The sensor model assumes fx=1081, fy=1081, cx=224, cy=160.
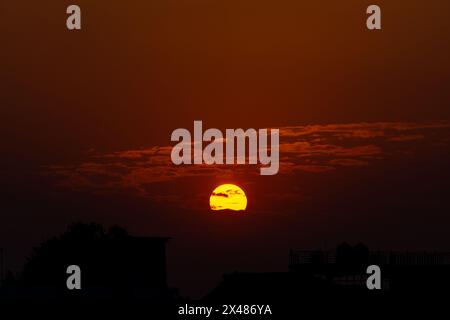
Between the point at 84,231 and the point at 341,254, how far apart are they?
57077 mm

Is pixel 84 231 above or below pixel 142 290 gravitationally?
above

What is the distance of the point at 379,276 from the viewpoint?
2414 inches

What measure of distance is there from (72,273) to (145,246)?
617cm

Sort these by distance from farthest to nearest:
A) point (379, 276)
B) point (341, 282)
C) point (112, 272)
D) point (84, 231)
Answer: point (84, 231) < point (112, 272) < point (341, 282) < point (379, 276)

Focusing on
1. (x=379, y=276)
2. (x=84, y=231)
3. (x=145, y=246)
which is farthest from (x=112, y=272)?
(x=84, y=231)
